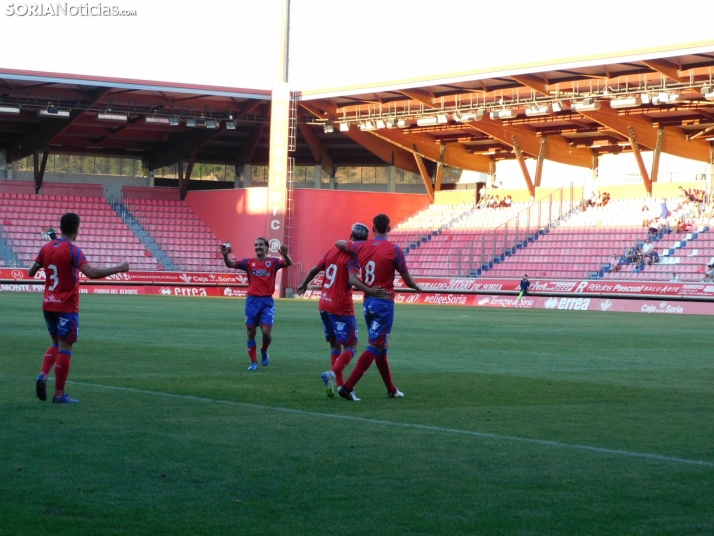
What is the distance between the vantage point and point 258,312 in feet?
48.7

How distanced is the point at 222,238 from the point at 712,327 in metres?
32.8

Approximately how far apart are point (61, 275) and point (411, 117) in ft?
130

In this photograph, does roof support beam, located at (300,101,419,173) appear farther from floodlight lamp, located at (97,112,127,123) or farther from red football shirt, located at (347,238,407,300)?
red football shirt, located at (347,238,407,300)

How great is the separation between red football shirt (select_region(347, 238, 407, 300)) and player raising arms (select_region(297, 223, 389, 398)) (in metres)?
0.17

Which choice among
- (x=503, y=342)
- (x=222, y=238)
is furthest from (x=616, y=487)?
(x=222, y=238)

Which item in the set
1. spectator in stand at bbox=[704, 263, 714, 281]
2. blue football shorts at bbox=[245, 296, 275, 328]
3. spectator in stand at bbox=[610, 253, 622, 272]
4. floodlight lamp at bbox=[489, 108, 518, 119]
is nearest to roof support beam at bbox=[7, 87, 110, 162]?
floodlight lamp at bbox=[489, 108, 518, 119]

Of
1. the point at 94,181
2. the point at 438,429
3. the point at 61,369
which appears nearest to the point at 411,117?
the point at 94,181

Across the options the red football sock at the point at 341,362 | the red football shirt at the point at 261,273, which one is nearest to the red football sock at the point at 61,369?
the red football sock at the point at 341,362

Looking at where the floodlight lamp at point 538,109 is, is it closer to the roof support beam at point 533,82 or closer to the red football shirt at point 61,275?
the roof support beam at point 533,82

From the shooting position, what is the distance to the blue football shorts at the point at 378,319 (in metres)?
10.7

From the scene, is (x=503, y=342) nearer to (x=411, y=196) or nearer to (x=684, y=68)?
(x=684, y=68)

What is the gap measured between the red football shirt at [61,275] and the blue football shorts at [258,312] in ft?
15.6

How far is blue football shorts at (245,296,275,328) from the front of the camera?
14.8 metres

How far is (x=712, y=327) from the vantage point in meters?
27.9
